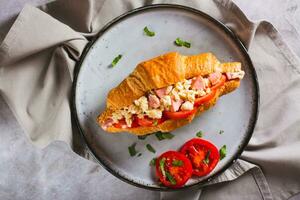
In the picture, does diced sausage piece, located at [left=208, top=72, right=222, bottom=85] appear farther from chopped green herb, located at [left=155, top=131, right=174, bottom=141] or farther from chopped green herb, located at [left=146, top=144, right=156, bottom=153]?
chopped green herb, located at [left=146, top=144, right=156, bottom=153]

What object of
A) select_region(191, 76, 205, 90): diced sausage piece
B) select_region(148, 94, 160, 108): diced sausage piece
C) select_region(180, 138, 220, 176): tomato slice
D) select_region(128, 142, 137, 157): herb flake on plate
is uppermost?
select_region(191, 76, 205, 90): diced sausage piece

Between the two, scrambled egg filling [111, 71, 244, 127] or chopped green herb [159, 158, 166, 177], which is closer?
scrambled egg filling [111, 71, 244, 127]

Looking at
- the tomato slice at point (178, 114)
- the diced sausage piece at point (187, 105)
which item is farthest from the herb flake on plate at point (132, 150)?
the diced sausage piece at point (187, 105)

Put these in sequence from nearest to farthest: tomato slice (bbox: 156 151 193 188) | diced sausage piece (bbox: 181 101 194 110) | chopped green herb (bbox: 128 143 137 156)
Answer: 1. diced sausage piece (bbox: 181 101 194 110)
2. tomato slice (bbox: 156 151 193 188)
3. chopped green herb (bbox: 128 143 137 156)

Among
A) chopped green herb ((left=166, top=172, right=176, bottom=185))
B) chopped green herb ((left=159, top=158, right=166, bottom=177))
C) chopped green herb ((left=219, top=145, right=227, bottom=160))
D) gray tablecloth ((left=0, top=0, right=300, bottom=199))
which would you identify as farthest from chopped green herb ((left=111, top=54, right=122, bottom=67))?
chopped green herb ((left=219, top=145, right=227, bottom=160))

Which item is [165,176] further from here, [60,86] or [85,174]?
[60,86]

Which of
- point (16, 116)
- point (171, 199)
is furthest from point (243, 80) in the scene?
point (16, 116)

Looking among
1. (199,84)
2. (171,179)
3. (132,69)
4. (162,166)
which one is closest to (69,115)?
(132,69)

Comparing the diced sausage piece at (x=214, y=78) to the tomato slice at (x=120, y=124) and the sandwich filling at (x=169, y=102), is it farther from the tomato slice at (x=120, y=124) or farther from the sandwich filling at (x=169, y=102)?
the tomato slice at (x=120, y=124)

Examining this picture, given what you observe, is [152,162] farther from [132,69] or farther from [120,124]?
[132,69]
